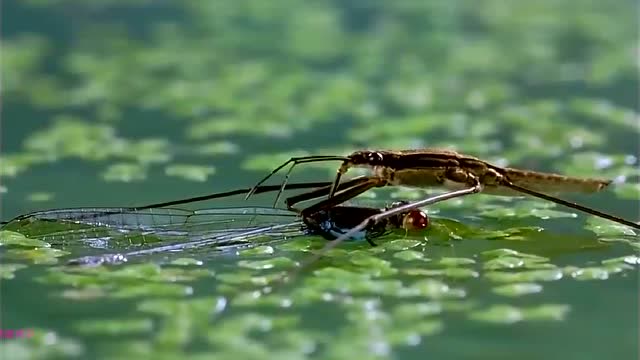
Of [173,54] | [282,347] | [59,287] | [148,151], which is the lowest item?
[282,347]

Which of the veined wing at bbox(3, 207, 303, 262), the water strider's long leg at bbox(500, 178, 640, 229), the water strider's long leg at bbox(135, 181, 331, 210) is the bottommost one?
the water strider's long leg at bbox(500, 178, 640, 229)

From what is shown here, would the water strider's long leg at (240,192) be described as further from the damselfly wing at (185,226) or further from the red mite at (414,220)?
the red mite at (414,220)

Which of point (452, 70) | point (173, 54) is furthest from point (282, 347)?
point (173, 54)

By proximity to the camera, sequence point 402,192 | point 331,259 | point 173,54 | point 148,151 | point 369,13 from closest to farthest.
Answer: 1. point 331,259
2. point 402,192
3. point 148,151
4. point 173,54
5. point 369,13

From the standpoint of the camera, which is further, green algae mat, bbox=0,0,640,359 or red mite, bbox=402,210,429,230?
red mite, bbox=402,210,429,230

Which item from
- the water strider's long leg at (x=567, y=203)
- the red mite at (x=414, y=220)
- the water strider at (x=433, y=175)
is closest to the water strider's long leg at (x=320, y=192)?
the water strider at (x=433, y=175)

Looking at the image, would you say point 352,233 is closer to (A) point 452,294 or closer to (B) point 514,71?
(A) point 452,294

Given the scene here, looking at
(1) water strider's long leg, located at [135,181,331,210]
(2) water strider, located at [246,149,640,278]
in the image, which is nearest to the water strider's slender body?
(2) water strider, located at [246,149,640,278]

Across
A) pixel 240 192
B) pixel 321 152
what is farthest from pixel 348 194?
pixel 321 152

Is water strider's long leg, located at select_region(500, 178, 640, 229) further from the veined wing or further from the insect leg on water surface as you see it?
the veined wing
